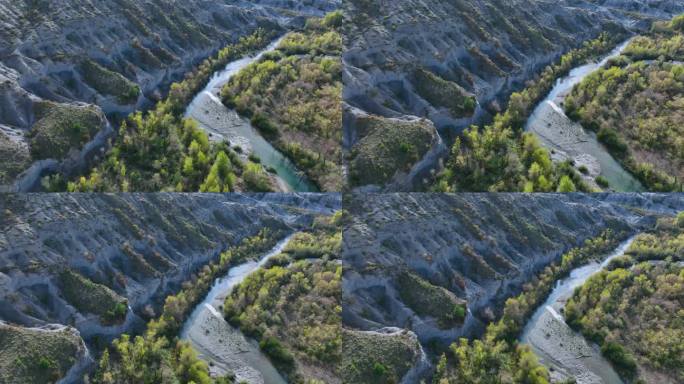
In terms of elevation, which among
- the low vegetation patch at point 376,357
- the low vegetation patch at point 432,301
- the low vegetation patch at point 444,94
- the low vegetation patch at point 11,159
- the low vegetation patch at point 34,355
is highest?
the low vegetation patch at point 444,94

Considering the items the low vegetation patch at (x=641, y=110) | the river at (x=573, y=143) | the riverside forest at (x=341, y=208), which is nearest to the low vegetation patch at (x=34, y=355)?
the riverside forest at (x=341, y=208)

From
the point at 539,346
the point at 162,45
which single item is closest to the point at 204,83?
the point at 162,45

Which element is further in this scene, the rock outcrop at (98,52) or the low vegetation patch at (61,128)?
the rock outcrop at (98,52)

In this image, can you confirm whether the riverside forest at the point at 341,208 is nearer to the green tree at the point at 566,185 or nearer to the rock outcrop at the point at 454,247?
the rock outcrop at the point at 454,247

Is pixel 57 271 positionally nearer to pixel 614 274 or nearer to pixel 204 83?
pixel 204 83

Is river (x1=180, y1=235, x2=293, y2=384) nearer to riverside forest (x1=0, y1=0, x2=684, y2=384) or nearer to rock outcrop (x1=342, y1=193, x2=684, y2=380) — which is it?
riverside forest (x1=0, y1=0, x2=684, y2=384)

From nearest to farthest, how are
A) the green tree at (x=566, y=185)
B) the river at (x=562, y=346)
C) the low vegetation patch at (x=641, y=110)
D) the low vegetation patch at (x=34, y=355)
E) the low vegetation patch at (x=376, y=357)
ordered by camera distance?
the low vegetation patch at (x=34, y=355)
the low vegetation patch at (x=376, y=357)
the river at (x=562, y=346)
the green tree at (x=566, y=185)
the low vegetation patch at (x=641, y=110)
